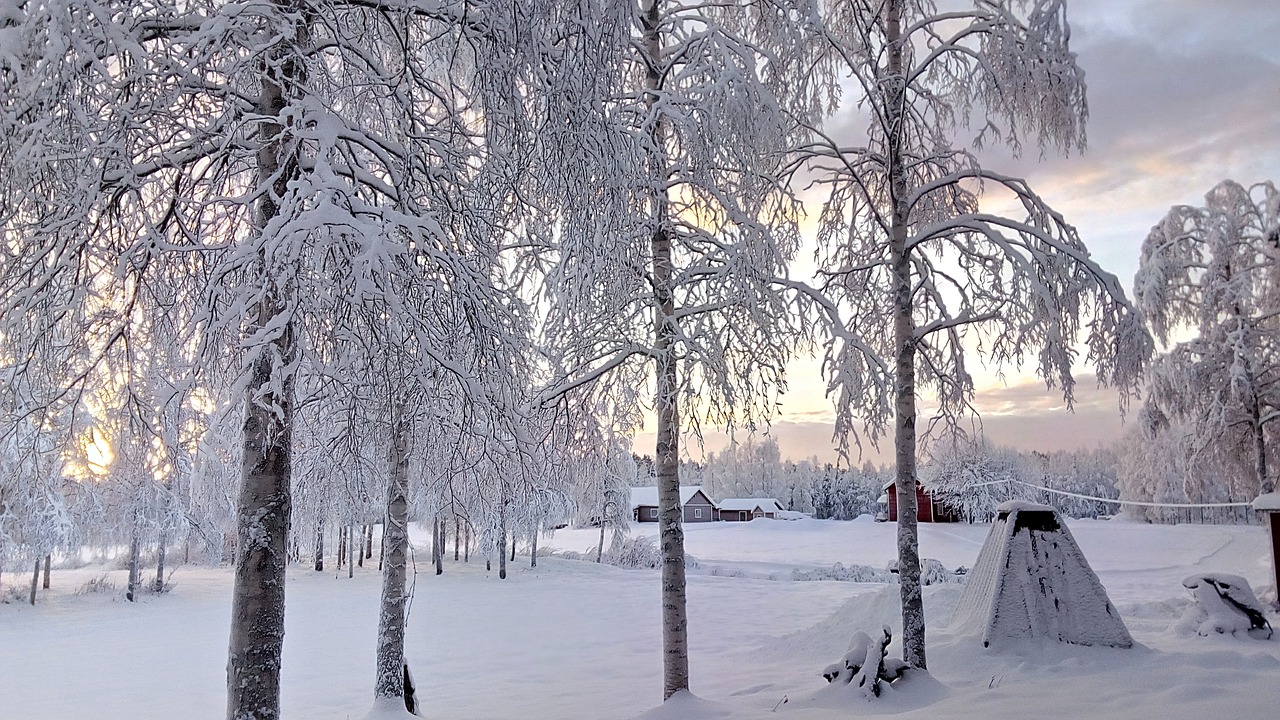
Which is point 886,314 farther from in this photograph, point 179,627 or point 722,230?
point 179,627

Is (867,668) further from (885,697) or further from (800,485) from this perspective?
(800,485)

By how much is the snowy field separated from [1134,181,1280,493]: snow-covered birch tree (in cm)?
293

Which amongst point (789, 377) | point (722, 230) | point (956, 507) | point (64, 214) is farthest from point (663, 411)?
point (956, 507)

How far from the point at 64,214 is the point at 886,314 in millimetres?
7657

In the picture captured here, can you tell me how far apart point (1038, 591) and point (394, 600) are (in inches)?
275

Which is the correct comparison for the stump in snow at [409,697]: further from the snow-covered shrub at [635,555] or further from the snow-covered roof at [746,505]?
the snow-covered roof at [746,505]

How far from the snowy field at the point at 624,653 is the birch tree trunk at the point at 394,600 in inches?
26.7

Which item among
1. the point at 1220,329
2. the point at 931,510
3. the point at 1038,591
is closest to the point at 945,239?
the point at 1038,591

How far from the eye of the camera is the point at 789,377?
22.7 ft

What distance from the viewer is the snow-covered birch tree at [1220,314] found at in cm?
1326

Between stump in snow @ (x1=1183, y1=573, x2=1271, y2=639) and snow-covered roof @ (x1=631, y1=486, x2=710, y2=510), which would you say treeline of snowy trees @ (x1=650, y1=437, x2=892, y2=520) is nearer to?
snow-covered roof @ (x1=631, y1=486, x2=710, y2=510)

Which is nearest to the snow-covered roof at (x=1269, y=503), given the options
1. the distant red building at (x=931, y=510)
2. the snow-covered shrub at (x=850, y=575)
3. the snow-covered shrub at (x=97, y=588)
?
the snow-covered shrub at (x=850, y=575)

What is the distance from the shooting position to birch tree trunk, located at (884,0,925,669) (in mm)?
7176

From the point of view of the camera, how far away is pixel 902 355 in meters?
7.61
